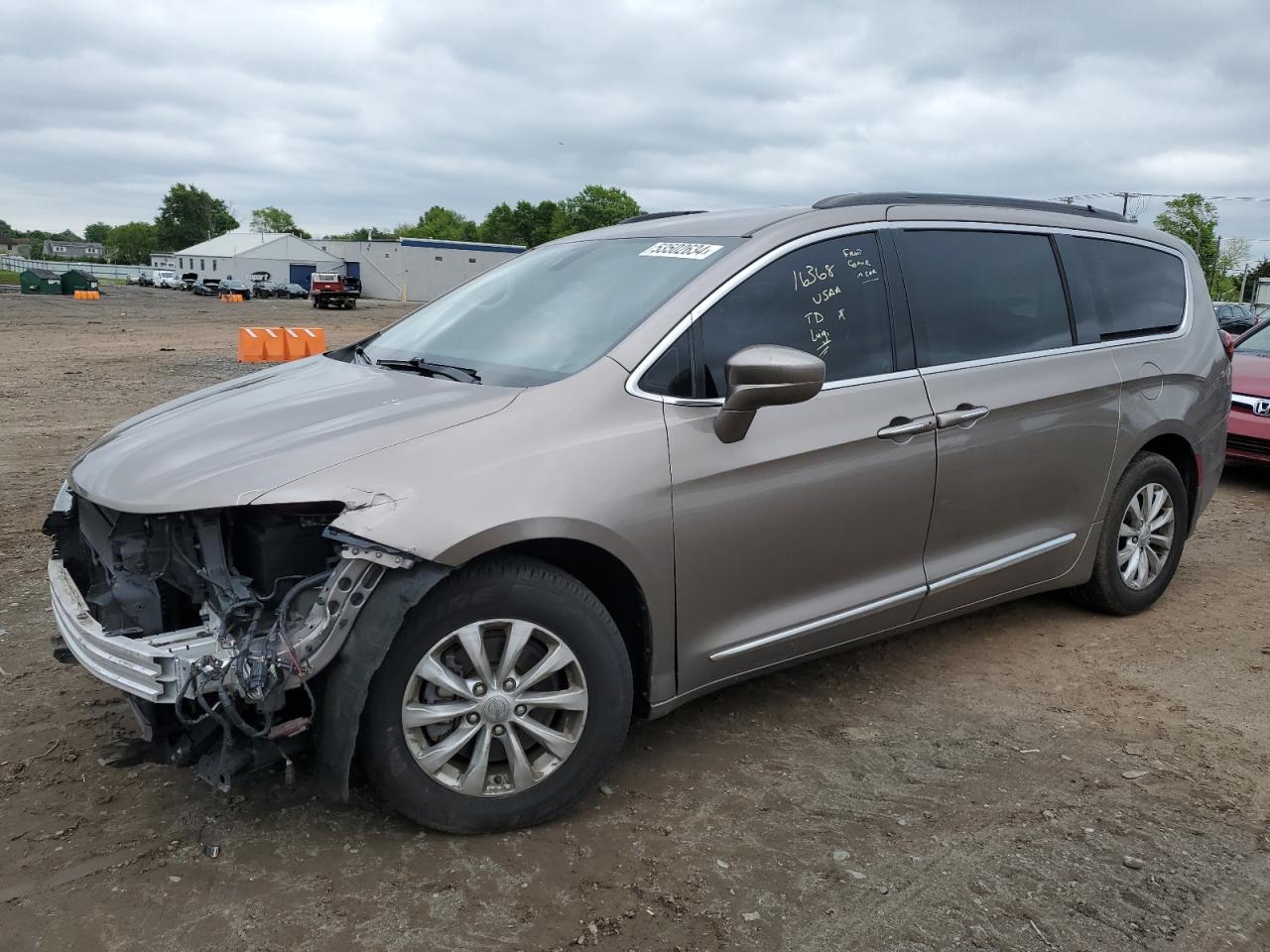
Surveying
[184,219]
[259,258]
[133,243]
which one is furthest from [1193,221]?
[133,243]

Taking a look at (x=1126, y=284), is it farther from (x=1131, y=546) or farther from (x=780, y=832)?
(x=780, y=832)

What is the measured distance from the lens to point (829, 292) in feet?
11.9

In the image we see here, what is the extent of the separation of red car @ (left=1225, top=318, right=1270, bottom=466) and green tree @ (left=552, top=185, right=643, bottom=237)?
98.2 meters

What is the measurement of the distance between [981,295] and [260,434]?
273cm

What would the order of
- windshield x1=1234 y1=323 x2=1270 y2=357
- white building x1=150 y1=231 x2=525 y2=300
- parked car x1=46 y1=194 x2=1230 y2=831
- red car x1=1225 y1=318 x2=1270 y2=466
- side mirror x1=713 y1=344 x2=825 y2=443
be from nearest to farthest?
parked car x1=46 y1=194 x2=1230 y2=831 < side mirror x1=713 y1=344 x2=825 y2=443 < red car x1=1225 y1=318 x2=1270 y2=466 < windshield x1=1234 y1=323 x2=1270 y2=357 < white building x1=150 y1=231 x2=525 y2=300

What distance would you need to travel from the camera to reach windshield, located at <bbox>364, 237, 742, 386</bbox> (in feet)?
11.0

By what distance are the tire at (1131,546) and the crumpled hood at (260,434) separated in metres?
2.99

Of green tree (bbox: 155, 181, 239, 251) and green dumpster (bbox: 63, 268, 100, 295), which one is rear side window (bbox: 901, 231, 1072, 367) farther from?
green tree (bbox: 155, 181, 239, 251)

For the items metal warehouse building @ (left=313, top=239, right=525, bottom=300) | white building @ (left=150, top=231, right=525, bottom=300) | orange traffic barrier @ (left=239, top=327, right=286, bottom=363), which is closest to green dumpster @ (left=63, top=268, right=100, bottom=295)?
white building @ (left=150, top=231, right=525, bottom=300)

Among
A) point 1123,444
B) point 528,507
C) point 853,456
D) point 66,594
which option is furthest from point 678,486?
point 1123,444

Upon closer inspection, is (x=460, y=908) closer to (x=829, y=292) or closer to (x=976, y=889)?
(x=976, y=889)

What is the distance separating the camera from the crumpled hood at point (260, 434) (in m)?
2.78

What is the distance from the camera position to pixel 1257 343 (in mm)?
8742

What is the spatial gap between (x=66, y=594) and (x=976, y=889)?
2.74 meters
